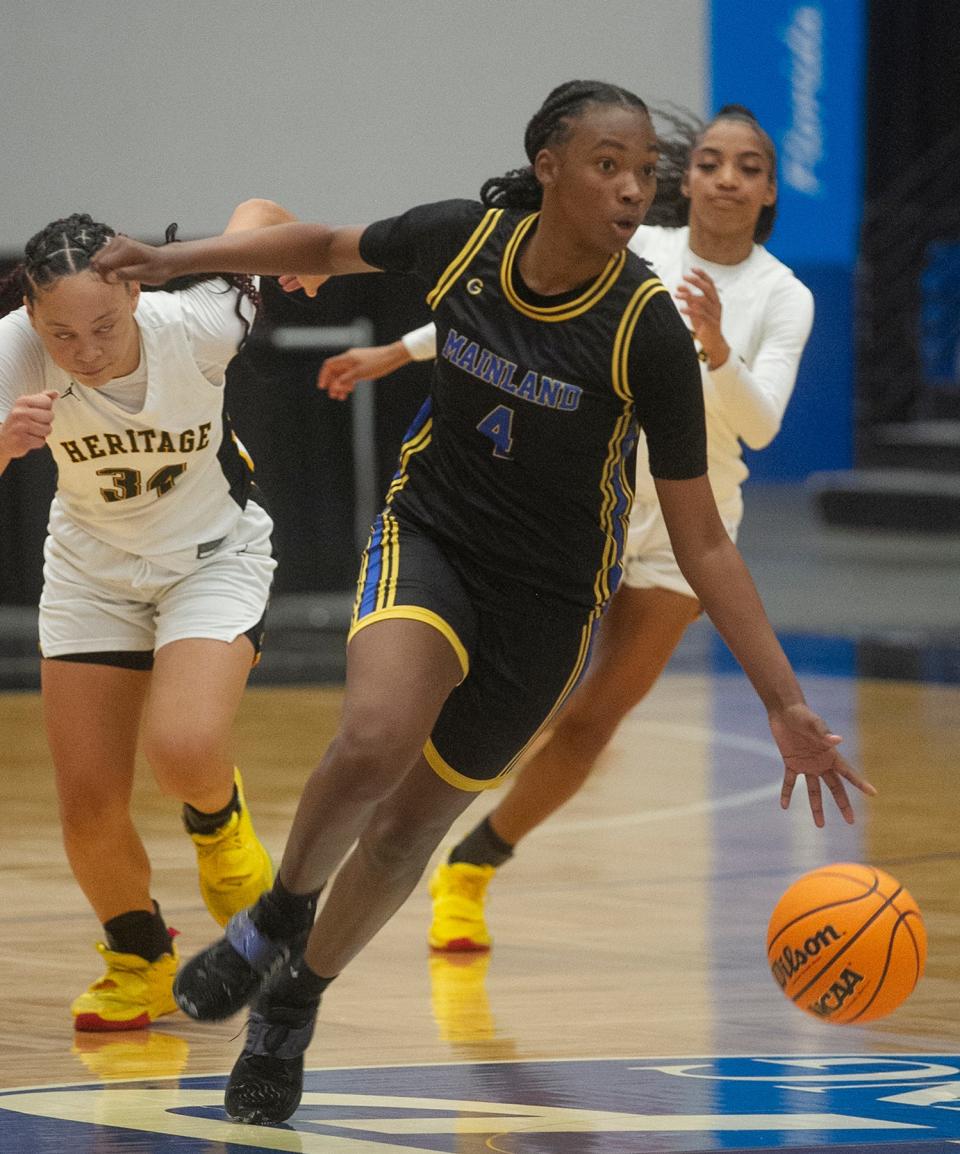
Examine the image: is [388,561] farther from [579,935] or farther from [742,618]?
[579,935]

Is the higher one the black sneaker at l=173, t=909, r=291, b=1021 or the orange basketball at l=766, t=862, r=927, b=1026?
the black sneaker at l=173, t=909, r=291, b=1021

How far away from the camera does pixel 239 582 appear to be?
504 cm

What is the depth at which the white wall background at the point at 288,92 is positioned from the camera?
39.4 feet

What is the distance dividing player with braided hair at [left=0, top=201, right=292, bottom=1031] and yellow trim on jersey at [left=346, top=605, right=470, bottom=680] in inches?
33.8

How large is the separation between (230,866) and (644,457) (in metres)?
1.71

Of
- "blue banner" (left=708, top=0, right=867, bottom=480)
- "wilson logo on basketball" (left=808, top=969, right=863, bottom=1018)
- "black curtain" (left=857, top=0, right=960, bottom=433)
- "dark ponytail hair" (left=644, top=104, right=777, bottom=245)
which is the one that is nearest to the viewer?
"wilson logo on basketball" (left=808, top=969, right=863, bottom=1018)

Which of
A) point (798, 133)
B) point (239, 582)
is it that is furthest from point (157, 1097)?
point (798, 133)

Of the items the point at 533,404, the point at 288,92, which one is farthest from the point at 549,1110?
the point at 288,92

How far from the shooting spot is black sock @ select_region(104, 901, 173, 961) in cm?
501

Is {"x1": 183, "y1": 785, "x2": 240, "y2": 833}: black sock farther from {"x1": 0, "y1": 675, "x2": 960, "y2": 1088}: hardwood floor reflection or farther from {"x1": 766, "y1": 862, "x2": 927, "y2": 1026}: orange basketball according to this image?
{"x1": 766, "y1": 862, "x2": 927, "y2": 1026}: orange basketball

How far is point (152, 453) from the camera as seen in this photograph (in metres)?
4.84

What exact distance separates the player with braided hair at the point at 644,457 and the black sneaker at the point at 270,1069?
68.0 inches

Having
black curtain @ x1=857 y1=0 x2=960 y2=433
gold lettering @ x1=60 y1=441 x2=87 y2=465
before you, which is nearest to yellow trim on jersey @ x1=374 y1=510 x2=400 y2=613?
gold lettering @ x1=60 y1=441 x2=87 y2=465

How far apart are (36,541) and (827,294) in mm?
11562
